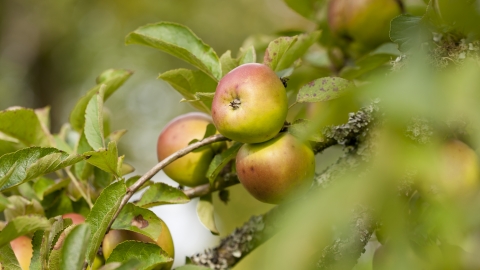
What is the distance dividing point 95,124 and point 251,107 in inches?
8.7

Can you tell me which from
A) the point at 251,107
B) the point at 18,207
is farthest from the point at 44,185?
the point at 251,107

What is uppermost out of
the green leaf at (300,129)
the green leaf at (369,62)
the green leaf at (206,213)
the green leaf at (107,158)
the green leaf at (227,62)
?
the green leaf at (227,62)

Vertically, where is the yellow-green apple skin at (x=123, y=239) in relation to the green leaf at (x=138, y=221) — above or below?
below

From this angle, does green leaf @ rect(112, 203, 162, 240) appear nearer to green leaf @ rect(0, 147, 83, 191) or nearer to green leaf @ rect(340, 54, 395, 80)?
green leaf @ rect(0, 147, 83, 191)

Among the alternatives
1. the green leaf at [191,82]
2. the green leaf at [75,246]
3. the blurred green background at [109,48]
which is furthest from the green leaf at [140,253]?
the blurred green background at [109,48]

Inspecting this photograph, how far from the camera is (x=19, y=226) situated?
0.45 metres

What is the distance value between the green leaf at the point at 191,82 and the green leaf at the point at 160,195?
132 mm

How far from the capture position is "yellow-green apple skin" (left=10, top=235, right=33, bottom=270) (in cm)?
61

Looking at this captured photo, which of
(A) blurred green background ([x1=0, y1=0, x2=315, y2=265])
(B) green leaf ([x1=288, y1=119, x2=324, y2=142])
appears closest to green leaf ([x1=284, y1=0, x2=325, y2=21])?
(B) green leaf ([x1=288, y1=119, x2=324, y2=142])

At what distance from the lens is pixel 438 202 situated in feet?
1.63

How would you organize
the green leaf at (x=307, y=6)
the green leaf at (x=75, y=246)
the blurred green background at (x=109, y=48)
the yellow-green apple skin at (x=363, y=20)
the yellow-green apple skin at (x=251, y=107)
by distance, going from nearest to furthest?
the green leaf at (x=75, y=246) → the yellow-green apple skin at (x=251, y=107) → the yellow-green apple skin at (x=363, y=20) → the green leaf at (x=307, y=6) → the blurred green background at (x=109, y=48)

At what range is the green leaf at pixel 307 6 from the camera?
2.86 ft

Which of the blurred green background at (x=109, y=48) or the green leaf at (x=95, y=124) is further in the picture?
the blurred green background at (x=109, y=48)

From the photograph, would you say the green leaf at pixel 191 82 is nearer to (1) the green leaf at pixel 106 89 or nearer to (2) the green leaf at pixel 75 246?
(1) the green leaf at pixel 106 89
